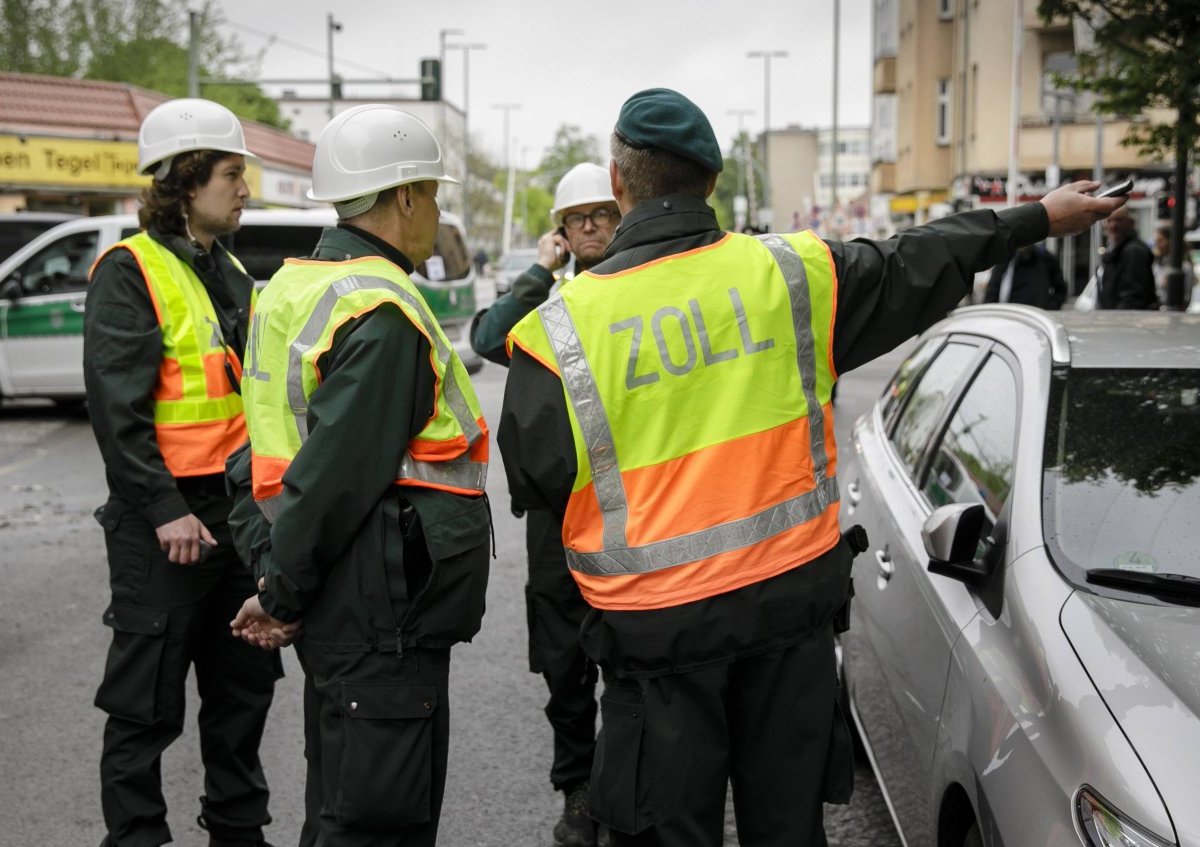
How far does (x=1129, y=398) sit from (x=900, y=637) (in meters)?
0.83

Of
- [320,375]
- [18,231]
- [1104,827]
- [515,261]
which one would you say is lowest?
[1104,827]

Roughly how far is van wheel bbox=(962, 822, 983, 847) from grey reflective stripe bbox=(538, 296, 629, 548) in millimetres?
886

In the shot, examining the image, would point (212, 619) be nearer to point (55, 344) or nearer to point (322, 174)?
point (322, 174)

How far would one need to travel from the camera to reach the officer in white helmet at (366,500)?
262cm

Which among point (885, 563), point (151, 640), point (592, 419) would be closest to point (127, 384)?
point (151, 640)

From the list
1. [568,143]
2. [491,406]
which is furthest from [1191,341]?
[568,143]

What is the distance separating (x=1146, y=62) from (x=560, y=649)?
6.87m

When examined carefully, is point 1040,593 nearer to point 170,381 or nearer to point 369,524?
point 369,524

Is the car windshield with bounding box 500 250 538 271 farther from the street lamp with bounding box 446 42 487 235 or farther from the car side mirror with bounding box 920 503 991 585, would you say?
the car side mirror with bounding box 920 503 991 585

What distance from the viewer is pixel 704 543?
261 cm

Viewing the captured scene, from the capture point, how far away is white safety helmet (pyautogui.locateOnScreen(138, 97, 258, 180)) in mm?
3742

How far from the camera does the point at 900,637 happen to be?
3482mm

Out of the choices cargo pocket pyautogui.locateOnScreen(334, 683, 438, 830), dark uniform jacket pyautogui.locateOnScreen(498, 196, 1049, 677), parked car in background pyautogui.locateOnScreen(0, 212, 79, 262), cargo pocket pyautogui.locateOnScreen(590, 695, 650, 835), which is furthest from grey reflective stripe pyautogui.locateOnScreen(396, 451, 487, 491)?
parked car in background pyautogui.locateOnScreen(0, 212, 79, 262)

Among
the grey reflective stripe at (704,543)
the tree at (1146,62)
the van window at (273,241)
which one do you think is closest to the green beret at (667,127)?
the grey reflective stripe at (704,543)
